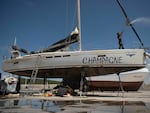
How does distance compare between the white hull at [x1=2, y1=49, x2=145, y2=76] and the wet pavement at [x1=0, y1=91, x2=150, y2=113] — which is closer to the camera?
the wet pavement at [x1=0, y1=91, x2=150, y2=113]

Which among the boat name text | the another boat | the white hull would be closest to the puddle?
the boat name text

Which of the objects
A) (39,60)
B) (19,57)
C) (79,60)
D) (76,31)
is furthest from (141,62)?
(19,57)

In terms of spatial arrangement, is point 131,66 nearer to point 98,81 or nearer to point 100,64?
point 100,64

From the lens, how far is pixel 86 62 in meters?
21.8

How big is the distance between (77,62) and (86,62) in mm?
775

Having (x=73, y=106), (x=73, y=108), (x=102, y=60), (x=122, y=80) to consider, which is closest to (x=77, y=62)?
(x=102, y=60)

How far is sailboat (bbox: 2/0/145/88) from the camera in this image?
2101cm

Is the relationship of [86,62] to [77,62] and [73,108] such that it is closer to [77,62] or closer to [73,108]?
Result: [77,62]

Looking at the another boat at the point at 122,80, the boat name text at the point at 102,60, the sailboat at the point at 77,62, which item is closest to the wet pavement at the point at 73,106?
the boat name text at the point at 102,60

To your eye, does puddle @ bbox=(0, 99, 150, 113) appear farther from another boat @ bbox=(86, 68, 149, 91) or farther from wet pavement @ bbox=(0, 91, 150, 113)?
another boat @ bbox=(86, 68, 149, 91)

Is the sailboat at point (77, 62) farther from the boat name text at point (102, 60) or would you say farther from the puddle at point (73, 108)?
the puddle at point (73, 108)

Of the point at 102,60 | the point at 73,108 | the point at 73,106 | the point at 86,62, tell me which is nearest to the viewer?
the point at 73,108

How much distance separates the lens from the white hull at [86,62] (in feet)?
68.8

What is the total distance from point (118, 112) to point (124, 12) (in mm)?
18390
